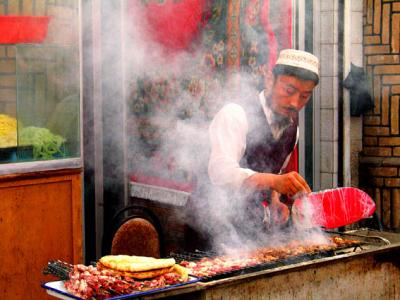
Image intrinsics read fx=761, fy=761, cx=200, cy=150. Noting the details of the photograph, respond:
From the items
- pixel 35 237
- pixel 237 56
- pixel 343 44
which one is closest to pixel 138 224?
pixel 35 237

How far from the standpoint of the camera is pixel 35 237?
628 cm

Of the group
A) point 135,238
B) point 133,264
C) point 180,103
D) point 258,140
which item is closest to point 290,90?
point 258,140

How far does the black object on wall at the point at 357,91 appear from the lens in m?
7.77

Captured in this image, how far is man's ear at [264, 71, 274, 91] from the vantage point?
693 cm

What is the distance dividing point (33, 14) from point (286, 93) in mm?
2324

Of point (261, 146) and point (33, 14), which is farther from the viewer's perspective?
point (261, 146)

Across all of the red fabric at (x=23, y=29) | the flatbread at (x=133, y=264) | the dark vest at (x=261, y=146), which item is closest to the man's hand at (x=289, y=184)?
the dark vest at (x=261, y=146)

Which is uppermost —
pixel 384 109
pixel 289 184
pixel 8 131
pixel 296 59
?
pixel 296 59

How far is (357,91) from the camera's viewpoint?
784cm

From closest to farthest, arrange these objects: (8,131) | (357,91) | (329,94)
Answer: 1. (8,131)
2. (329,94)
3. (357,91)

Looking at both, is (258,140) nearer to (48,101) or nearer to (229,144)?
(229,144)

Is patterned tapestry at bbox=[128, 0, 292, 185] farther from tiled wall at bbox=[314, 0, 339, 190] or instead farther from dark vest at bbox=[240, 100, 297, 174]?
tiled wall at bbox=[314, 0, 339, 190]

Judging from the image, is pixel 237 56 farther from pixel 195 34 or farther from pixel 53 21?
pixel 53 21

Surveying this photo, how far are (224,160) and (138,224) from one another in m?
1.14
